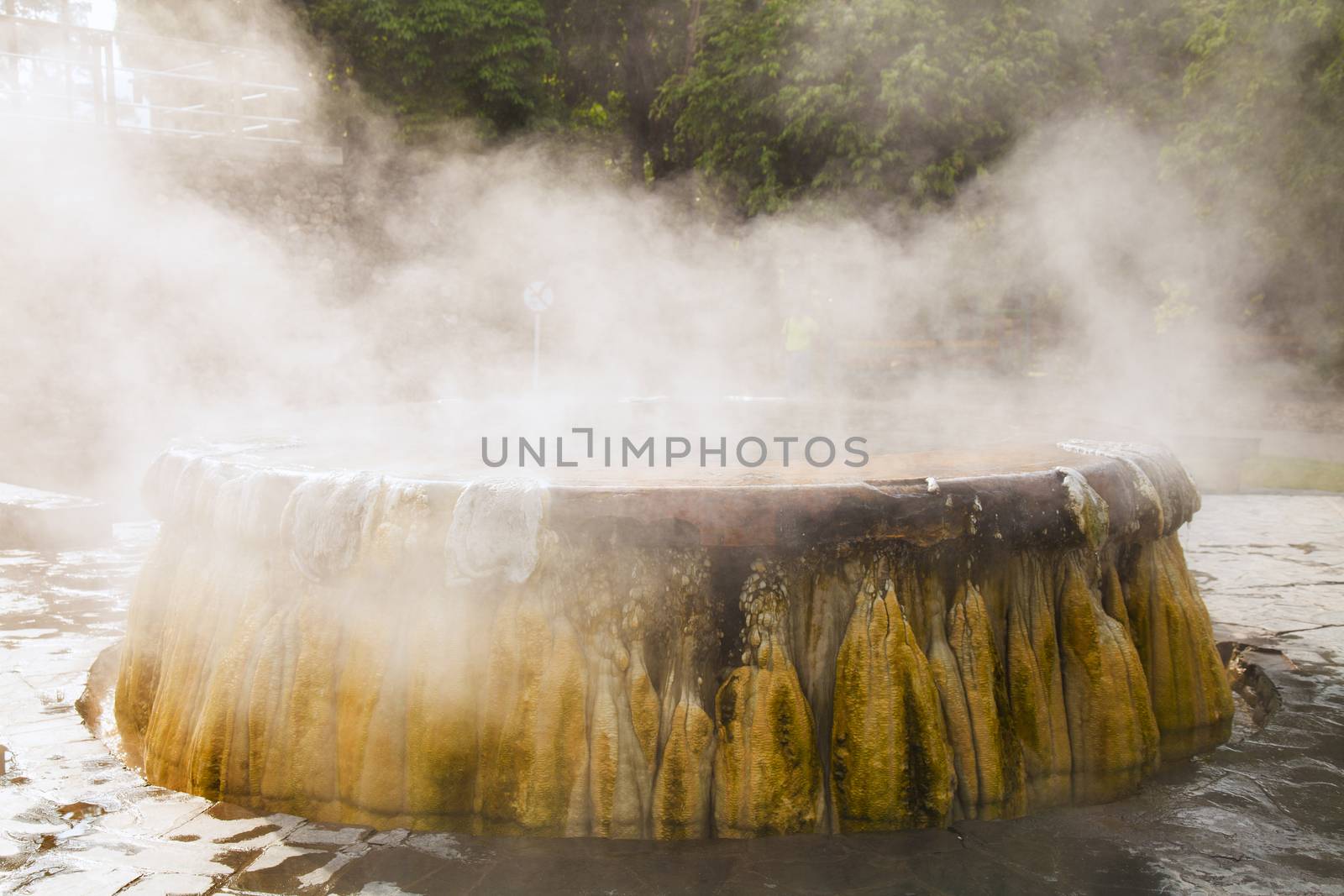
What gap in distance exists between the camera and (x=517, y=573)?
2350mm

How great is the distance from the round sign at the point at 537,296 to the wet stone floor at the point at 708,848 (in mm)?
10778

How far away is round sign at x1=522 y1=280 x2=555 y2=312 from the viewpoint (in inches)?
535

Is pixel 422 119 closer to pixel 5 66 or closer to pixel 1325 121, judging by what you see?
pixel 5 66

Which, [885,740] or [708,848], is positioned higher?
[885,740]

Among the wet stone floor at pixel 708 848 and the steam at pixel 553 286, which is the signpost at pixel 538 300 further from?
the wet stone floor at pixel 708 848

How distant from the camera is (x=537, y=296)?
1384cm

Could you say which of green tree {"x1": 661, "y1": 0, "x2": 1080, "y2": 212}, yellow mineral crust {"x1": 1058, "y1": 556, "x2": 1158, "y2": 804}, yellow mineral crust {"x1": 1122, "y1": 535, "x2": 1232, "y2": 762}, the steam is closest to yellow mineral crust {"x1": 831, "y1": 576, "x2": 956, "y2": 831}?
yellow mineral crust {"x1": 1058, "y1": 556, "x2": 1158, "y2": 804}

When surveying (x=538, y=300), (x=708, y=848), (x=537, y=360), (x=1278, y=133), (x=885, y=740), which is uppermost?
(x=1278, y=133)

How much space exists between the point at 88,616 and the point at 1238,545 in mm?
5779

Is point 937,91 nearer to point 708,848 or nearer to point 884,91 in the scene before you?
point 884,91

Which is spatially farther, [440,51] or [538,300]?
[440,51]

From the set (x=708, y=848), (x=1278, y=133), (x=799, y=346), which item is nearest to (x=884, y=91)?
(x=799, y=346)

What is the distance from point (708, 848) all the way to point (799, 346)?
10436 mm

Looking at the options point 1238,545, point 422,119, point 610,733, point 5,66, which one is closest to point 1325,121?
point 1238,545
